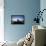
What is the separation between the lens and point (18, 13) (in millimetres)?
5746

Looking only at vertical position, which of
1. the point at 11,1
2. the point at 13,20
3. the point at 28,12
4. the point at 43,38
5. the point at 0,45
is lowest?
the point at 0,45

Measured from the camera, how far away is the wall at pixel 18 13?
5.70 meters

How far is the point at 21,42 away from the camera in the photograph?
12.8ft

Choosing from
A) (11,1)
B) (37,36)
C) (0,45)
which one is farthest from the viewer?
(11,1)

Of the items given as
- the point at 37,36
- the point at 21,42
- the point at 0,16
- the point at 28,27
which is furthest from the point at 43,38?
the point at 0,16

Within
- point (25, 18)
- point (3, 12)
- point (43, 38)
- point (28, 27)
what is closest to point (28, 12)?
point (25, 18)

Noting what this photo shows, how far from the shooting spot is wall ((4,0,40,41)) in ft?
18.7

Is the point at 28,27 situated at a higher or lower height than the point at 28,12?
lower

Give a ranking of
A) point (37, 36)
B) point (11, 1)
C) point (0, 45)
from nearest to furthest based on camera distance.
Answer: point (37, 36), point (0, 45), point (11, 1)

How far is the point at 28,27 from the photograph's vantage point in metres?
5.78

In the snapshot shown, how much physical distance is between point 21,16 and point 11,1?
802 millimetres

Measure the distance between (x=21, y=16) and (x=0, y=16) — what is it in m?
0.95

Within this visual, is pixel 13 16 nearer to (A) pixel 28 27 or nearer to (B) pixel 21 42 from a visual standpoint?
(A) pixel 28 27

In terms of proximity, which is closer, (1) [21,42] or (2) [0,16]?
(1) [21,42]
